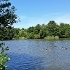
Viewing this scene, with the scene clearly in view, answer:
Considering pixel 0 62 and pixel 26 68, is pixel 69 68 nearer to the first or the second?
pixel 26 68

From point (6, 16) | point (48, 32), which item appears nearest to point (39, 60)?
point (6, 16)

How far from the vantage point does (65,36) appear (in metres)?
158

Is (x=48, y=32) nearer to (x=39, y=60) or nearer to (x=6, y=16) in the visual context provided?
(x=39, y=60)

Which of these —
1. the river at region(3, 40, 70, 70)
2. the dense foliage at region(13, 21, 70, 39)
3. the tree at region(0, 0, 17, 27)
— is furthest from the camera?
the dense foliage at region(13, 21, 70, 39)

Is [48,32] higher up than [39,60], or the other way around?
[48,32]

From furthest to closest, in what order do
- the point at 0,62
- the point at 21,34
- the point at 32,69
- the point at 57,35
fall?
1. the point at 21,34
2. the point at 57,35
3. the point at 32,69
4. the point at 0,62

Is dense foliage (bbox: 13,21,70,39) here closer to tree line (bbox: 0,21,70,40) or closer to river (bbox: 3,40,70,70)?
tree line (bbox: 0,21,70,40)

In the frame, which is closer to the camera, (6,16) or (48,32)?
(6,16)

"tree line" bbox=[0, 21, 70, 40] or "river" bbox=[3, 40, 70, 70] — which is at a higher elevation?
"tree line" bbox=[0, 21, 70, 40]

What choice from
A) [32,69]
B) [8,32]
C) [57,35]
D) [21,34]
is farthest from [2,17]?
[21,34]

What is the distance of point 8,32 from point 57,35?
5584 inches

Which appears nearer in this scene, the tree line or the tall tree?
the tall tree

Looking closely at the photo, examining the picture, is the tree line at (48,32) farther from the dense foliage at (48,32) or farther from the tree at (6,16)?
the tree at (6,16)

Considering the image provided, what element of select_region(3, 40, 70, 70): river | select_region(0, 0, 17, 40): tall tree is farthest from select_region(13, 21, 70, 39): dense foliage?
select_region(0, 0, 17, 40): tall tree
